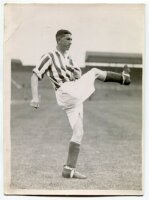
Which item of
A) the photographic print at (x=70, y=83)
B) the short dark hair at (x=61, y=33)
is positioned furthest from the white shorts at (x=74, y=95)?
the short dark hair at (x=61, y=33)

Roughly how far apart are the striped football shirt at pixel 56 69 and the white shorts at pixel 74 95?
0.07 ft

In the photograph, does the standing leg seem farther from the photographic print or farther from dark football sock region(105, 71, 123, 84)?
dark football sock region(105, 71, 123, 84)

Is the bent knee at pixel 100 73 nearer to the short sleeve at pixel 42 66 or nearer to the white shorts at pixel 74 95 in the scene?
the white shorts at pixel 74 95

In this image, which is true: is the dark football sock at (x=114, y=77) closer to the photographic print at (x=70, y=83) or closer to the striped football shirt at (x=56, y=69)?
the photographic print at (x=70, y=83)

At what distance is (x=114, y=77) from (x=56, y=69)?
0.22 metres

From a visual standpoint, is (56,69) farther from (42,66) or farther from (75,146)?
(75,146)

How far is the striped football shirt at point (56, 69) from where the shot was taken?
5.20m

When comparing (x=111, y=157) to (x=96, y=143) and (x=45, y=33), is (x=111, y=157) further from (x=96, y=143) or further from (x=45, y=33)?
(x=45, y=33)

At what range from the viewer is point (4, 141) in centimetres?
521

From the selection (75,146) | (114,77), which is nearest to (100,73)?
(114,77)

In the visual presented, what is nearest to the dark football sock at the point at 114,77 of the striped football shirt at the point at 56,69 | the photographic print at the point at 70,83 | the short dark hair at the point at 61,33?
the photographic print at the point at 70,83

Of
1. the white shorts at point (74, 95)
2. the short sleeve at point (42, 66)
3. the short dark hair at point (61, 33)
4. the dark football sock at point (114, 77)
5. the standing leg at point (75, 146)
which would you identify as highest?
the short dark hair at point (61, 33)

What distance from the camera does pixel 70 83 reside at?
5195mm

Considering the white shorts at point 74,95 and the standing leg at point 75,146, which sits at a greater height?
the white shorts at point 74,95
